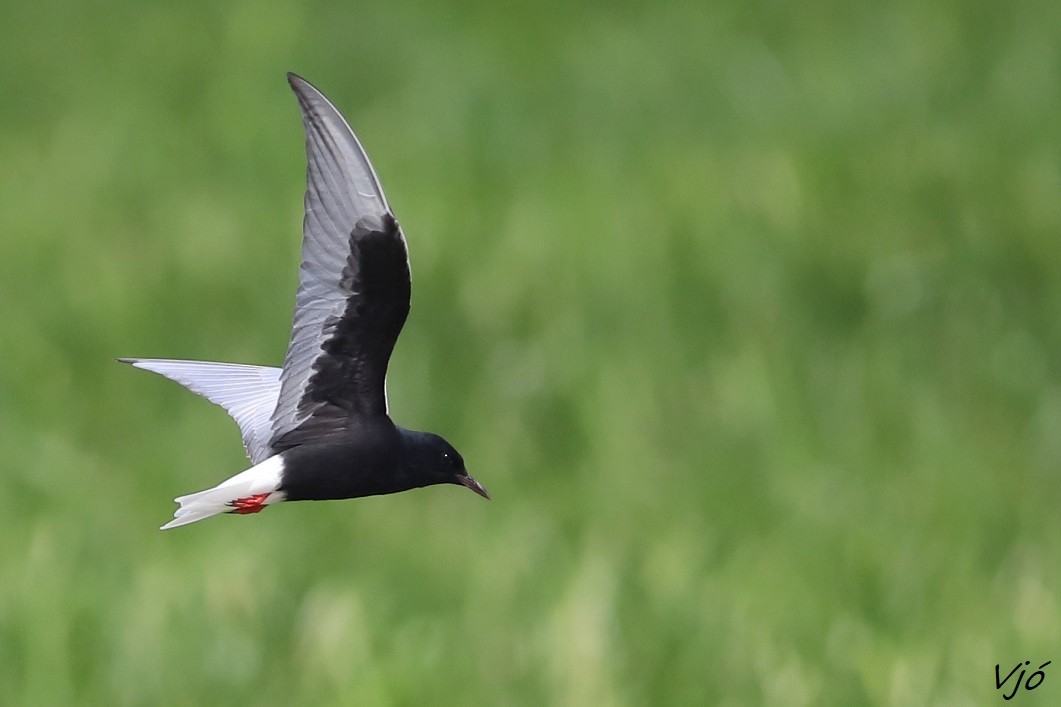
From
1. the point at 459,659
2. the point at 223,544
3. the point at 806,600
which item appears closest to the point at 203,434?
the point at 223,544

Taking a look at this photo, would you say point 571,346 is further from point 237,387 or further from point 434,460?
point 434,460

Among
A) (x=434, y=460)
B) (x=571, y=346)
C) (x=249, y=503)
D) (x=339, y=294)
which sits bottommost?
(x=571, y=346)

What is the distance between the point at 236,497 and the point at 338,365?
0.33 meters

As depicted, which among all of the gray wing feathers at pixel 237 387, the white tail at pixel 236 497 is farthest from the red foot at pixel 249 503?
the gray wing feathers at pixel 237 387

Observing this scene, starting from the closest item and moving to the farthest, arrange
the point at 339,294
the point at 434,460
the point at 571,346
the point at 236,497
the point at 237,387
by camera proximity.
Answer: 1. the point at 236,497
2. the point at 434,460
3. the point at 339,294
4. the point at 237,387
5. the point at 571,346

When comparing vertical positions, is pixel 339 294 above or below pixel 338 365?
above

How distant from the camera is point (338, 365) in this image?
9.82 feet

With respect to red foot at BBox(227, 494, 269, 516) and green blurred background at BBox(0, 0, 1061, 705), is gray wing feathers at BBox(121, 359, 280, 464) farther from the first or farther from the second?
green blurred background at BBox(0, 0, 1061, 705)

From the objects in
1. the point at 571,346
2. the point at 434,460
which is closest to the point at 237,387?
the point at 434,460

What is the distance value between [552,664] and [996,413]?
535 centimetres

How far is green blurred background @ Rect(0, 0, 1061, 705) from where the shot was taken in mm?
8648

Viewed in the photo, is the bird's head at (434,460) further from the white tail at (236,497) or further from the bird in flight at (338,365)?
the white tail at (236,497)

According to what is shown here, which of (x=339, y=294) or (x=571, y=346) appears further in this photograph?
(x=571, y=346)

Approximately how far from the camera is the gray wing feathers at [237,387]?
3.31m
